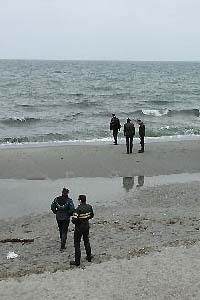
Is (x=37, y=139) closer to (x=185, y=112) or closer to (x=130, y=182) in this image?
(x=130, y=182)

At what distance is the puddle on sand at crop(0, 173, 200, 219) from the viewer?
14.9 m

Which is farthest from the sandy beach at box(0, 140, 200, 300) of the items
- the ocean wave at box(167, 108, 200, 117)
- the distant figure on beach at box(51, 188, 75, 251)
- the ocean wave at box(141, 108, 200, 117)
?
the ocean wave at box(167, 108, 200, 117)

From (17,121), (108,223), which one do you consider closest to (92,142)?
(17,121)

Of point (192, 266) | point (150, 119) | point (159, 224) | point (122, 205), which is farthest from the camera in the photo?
point (150, 119)

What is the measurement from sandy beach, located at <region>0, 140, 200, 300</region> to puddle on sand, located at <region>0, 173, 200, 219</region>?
3 centimetres

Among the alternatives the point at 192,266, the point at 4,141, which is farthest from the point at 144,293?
the point at 4,141

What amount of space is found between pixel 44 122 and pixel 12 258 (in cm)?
2706

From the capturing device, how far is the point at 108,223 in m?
13.0

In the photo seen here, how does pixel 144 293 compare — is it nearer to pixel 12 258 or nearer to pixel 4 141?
pixel 12 258

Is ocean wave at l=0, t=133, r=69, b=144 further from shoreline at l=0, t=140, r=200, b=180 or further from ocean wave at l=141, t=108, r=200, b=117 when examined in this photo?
ocean wave at l=141, t=108, r=200, b=117

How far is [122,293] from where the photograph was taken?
8.77m

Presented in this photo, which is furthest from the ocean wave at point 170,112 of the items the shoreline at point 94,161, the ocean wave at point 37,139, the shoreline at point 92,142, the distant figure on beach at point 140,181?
the distant figure on beach at point 140,181

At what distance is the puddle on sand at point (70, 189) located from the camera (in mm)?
14922

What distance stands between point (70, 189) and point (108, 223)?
394 cm
